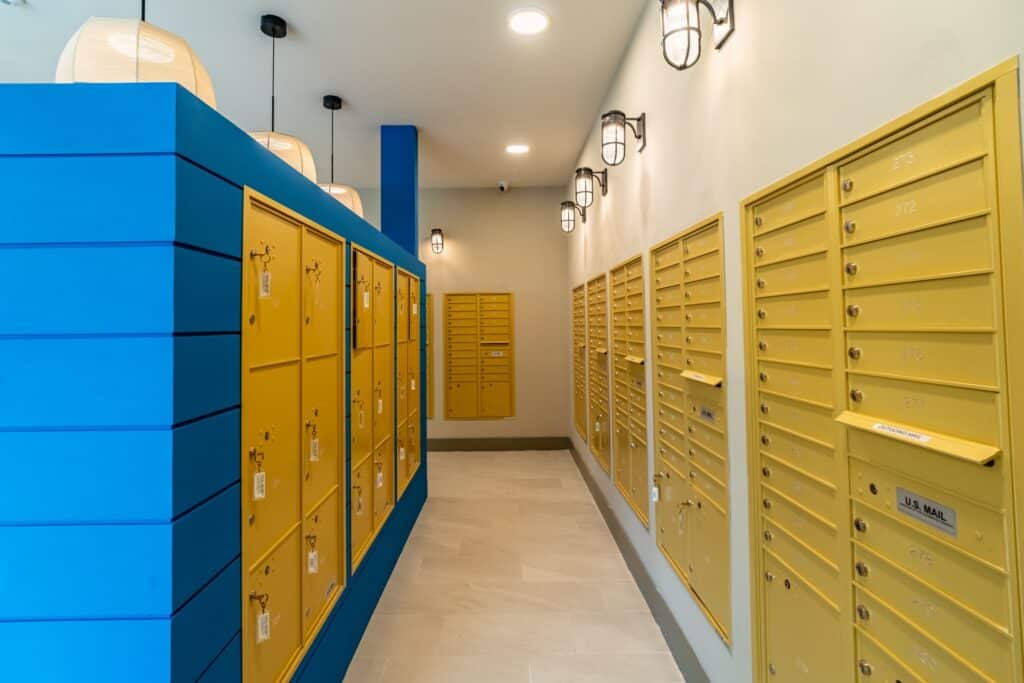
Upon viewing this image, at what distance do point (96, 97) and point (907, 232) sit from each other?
1.47 meters

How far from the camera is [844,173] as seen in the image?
3.07 ft

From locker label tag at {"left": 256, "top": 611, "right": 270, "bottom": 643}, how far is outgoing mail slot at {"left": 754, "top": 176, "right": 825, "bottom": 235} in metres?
1.62

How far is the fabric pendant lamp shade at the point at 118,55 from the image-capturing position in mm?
1205

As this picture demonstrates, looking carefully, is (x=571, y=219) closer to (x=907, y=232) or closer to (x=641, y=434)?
(x=641, y=434)

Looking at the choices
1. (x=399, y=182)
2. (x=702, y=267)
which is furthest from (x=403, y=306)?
(x=702, y=267)

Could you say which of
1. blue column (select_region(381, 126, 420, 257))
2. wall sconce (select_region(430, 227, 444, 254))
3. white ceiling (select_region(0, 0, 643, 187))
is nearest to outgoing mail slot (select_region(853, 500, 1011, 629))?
white ceiling (select_region(0, 0, 643, 187))

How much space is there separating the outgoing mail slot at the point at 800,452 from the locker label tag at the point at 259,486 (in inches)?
51.1

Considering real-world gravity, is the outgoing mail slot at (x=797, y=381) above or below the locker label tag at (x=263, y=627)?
above

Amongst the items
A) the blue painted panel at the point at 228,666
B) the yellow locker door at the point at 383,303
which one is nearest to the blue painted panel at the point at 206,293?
the blue painted panel at the point at 228,666

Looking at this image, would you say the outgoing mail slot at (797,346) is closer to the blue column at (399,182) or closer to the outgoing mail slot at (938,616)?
the outgoing mail slot at (938,616)

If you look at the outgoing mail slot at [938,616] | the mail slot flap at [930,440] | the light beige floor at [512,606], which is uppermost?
the mail slot flap at [930,440]

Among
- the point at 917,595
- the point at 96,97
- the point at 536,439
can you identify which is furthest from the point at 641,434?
the point at 536,439

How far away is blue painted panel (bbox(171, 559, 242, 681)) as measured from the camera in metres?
0.86

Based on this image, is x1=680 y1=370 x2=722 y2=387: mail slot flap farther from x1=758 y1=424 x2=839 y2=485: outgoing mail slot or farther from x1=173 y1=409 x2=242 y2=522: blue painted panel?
x1=173 y1=409 x2=242 y2=522: blue painted panel
